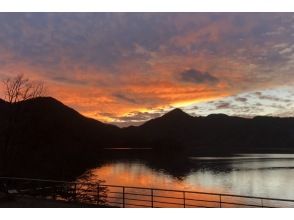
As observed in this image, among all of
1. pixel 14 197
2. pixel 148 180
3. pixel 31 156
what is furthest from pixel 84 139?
pixel 14 197

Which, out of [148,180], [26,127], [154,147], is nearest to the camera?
[26,127]

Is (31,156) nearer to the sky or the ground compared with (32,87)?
nearer to the ground

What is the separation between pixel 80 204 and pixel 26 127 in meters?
20.8

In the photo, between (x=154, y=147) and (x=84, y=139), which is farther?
(x=154, y=147)

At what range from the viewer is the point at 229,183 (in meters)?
59.1

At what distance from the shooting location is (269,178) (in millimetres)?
65938

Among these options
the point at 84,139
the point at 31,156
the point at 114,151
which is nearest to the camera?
the point at 31,156

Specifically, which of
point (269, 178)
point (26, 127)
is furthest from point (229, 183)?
point (26, 127)

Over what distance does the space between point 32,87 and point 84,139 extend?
127 meters

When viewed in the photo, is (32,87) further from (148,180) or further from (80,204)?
(148,180)

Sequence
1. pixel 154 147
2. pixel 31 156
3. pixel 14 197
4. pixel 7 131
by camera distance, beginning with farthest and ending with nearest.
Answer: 1. pixel 154 147
2. pixel 31 156
3. pixel 7 131
4. pixel 14 197

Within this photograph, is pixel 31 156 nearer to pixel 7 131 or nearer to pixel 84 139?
pixel 7 131
